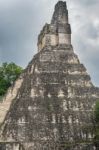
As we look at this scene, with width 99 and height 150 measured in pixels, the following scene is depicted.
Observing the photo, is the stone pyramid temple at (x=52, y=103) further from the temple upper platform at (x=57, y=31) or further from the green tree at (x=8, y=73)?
the green tree at (x=8, y=73)

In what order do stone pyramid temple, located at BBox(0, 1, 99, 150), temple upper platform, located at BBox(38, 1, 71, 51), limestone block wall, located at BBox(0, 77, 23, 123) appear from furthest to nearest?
temple upper platform, located at BBox(38, 1, 71, 51) → limestone block wall, located at BBox(0, 77, 23, 123) → stone pyramid temple, located at BBox(0, 1, 99, 150)

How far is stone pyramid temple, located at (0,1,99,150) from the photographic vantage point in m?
28.2

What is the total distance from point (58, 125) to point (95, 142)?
269 cm

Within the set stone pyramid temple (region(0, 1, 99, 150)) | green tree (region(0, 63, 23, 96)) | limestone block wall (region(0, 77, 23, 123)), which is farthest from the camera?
green tree (region(0, 63, 23, 96))

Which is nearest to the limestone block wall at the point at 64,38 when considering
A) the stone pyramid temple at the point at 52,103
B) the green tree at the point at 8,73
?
the stone pyramid temple at the point at 52,103

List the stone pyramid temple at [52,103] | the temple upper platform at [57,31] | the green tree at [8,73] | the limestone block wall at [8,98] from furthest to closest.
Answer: the green tree at [8,73], the temple upper platform at [57,31], the limestone block wall at [8,98], the stone pyramid temple at [52,103]

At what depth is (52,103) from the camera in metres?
30.0

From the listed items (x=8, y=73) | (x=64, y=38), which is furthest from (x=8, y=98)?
(x=8, y=73)

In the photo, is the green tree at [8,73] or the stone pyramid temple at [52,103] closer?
the stone pyramid temple at [52,103]

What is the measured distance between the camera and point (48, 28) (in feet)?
110

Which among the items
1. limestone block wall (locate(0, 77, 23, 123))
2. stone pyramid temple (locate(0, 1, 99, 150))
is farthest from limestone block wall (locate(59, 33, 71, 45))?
limestone block wall (locate(0, 77, 23, 123))

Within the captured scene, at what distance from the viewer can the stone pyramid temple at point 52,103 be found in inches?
1109

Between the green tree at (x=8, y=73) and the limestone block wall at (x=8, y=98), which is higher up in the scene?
the green tree at (x=8, y=73)

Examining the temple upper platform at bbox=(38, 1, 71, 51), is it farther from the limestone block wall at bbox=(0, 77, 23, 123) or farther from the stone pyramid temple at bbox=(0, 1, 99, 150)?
the limestone block wall at bbox=(0, 77, 23, 123)
